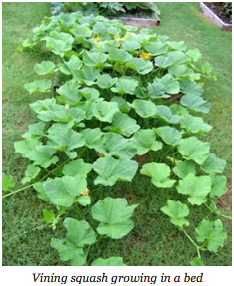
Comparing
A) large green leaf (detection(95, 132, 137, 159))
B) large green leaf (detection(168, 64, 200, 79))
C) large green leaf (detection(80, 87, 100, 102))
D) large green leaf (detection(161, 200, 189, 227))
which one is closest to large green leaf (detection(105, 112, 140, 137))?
large green leaf (detection(95, 132, 137, 159))

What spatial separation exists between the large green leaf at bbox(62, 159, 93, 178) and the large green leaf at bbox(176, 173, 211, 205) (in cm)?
53

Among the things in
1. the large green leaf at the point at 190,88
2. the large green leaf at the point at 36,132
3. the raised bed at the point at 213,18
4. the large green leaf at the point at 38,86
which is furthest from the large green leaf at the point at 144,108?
the raised bed at the point at 213,18

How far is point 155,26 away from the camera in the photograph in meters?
4.49

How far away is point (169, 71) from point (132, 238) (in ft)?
5.16

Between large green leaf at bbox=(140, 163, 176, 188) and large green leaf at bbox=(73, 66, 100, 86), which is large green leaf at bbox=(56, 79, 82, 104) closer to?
large green leaf at bbox=(73, 66, 100, 86)

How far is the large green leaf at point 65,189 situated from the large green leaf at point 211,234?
648 mm

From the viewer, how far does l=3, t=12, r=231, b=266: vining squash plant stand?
1.67 m

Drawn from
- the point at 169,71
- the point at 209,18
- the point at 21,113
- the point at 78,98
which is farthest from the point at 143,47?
the point at 209,18

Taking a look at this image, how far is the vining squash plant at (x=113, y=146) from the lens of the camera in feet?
5.48

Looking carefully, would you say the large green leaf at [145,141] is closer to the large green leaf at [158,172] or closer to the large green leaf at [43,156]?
the large green leaf at [158,172]

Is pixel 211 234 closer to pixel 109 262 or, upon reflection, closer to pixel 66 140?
pixel 109 262

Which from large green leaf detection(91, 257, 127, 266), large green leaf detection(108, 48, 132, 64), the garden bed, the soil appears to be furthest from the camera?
the soil

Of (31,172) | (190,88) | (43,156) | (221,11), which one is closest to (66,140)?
(43,156)
